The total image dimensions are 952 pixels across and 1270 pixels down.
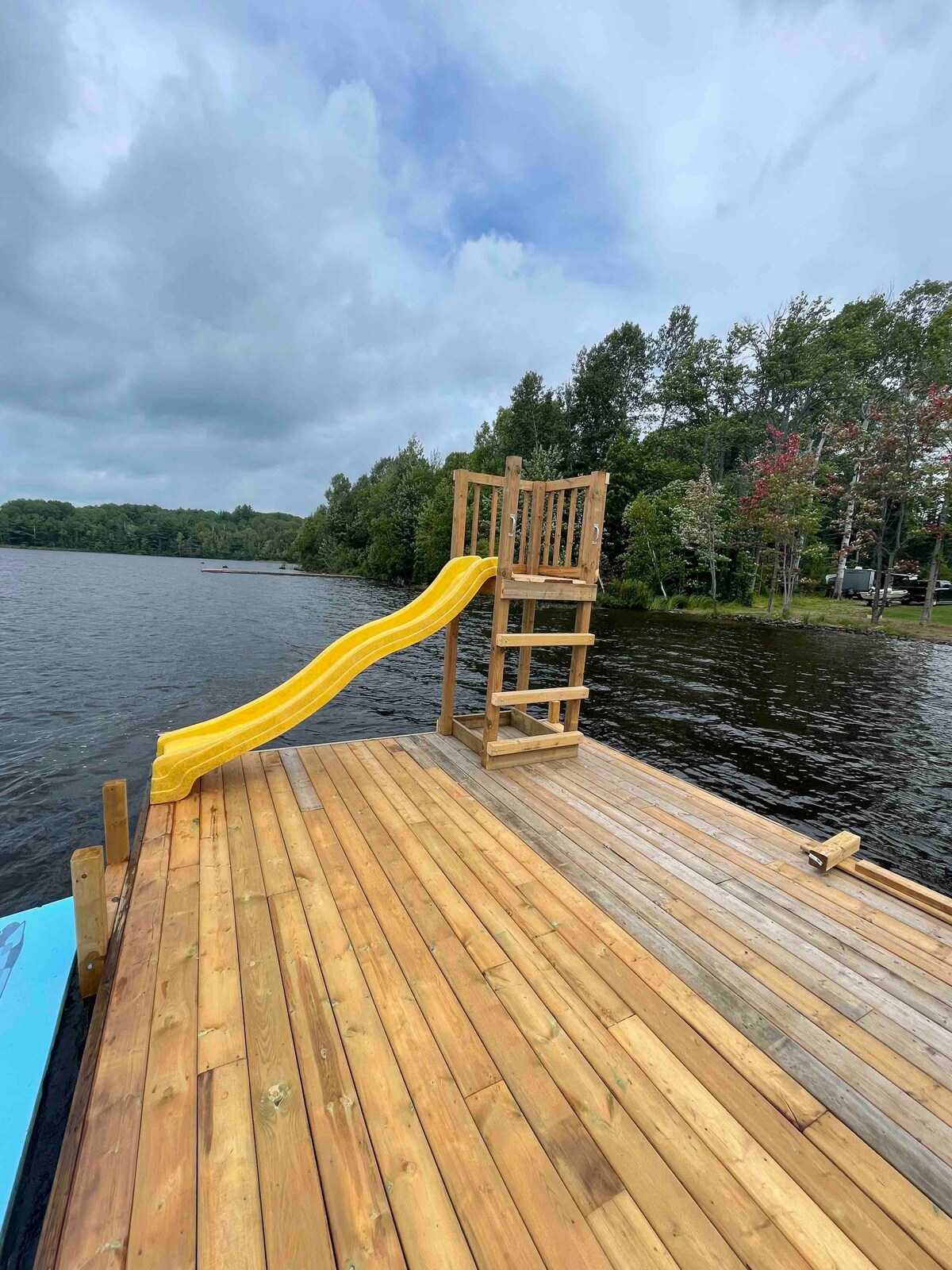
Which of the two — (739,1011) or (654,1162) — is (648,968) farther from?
A: (654,1162)

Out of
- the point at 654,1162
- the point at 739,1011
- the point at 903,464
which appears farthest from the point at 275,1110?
the point at 903,464

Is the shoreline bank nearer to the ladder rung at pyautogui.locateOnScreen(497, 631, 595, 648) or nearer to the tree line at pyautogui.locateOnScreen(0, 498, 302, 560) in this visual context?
the ladder rung at pyautogui.locateOnScreen(497, 631, 595, 648)

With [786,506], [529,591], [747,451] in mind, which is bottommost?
[529,591]

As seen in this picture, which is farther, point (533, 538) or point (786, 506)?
point (786, 506)

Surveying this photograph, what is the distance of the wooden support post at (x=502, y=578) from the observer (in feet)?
13.4

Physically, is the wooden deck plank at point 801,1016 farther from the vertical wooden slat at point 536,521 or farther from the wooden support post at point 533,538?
the vertical wooden slat at point 536,521

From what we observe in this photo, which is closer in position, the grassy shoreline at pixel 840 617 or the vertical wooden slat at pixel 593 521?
the vertical wooden slat at pixel 593 521

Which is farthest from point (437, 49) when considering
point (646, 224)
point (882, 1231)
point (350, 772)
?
point (882, 1231)

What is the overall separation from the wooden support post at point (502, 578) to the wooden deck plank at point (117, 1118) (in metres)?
2.65

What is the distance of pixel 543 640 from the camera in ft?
15.4

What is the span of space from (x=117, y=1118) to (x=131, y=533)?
336ft

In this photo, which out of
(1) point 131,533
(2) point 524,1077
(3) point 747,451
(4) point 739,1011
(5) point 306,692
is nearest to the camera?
(2) point 524,1077

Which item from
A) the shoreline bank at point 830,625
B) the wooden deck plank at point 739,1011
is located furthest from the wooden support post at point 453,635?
the shoreline bank at point 830,625

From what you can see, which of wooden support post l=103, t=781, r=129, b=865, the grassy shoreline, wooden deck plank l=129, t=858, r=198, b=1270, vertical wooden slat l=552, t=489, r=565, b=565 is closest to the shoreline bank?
the grassy shoreline
